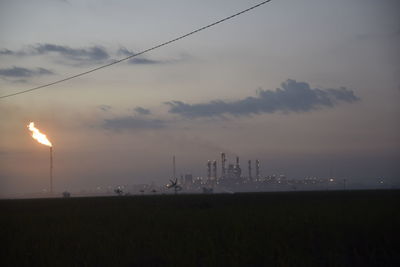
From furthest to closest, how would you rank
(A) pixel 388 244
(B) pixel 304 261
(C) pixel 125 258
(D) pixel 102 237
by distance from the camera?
(D) pixel 102 237 → (A) pixel 388 244 → (C) pixel 125 258 → (B) pixel 304 261

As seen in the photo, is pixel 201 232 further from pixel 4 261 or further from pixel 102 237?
pixel 4 261

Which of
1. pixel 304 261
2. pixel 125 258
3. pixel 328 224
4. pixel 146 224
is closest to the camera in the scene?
pixel 304 261

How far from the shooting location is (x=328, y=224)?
2103cm

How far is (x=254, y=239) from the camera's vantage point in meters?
17.2

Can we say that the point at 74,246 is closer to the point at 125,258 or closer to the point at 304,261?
the point at 125,258

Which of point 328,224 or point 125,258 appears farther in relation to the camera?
point 328,224

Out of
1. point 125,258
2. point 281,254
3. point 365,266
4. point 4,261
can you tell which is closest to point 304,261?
point 281,254

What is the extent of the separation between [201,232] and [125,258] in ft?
18.1

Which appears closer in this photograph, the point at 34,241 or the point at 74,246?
the point at 74,246

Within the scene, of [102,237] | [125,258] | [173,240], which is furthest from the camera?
[102,237]

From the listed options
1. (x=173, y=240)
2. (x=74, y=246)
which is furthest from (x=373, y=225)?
(x=74, y=246)

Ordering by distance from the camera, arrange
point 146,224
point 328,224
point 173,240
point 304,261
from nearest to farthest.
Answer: point 304,261
point 173,240
point 328,224
point 146,224

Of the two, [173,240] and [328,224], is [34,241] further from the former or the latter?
[328,224]

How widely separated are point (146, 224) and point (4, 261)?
9.82 m
